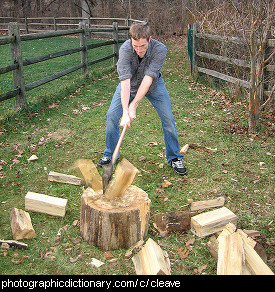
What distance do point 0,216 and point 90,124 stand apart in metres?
3.00

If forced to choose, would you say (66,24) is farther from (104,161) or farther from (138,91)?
(138,91)

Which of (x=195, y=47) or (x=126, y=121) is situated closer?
(x=126, y=121)

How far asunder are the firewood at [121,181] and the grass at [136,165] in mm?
514

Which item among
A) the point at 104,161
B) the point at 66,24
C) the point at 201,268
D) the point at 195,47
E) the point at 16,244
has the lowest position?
the point at 201,268

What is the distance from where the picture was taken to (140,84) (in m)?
4.14

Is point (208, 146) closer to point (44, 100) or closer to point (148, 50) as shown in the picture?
point (148, 50)

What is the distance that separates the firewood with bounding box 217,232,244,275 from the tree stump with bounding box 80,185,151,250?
72 cm

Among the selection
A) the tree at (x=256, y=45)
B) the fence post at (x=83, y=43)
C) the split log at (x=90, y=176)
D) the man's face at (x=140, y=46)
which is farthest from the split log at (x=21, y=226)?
the fence post at (x=83, y=43)

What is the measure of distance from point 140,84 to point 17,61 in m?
3.34

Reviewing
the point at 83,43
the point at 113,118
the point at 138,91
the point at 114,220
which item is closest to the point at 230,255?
the point at 114,220

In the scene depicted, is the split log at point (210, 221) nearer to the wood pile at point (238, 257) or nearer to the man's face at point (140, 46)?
the wood pile at point (238, 257)

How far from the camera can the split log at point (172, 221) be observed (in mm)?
3299

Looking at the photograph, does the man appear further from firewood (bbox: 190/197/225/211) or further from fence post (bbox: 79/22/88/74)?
fence post (bbox: 79/22/88/74)
